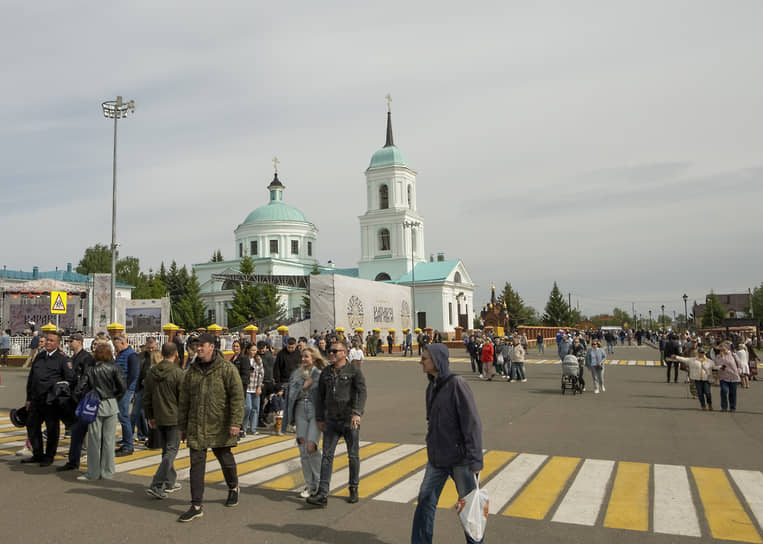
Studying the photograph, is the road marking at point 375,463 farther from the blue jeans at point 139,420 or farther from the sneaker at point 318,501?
the blue jeans at point 139,420

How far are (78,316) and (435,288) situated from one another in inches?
1531

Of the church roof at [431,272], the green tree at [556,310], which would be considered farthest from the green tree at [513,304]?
the church roof at [431,272]

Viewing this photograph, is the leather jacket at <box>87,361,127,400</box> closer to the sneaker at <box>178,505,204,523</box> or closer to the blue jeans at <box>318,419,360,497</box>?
the sneaker at <box>178,505,204,523</box>

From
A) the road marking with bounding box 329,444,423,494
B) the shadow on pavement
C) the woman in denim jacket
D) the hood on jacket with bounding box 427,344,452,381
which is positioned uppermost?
the hood on jacket with bounding box 427,344,452,381

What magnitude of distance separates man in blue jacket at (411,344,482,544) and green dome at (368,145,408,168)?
233 feet

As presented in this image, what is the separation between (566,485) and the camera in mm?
7020

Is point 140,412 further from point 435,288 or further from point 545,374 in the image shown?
point 435,288

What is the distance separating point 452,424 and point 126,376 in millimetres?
6162

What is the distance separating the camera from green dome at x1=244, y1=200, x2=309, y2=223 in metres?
84.5

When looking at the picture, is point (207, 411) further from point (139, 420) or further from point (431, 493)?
point (139, 420)

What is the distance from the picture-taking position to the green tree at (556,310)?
95.1 metres

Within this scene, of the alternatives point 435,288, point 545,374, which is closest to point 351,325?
point 545,374

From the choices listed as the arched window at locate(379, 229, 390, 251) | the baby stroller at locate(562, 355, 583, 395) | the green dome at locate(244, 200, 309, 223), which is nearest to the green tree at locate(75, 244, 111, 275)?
the green dome at locate(244, 200, 309, 223)

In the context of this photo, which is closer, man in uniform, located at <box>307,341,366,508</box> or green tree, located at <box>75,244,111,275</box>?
man in uniform, located at <box>307,341,366,508</box>
